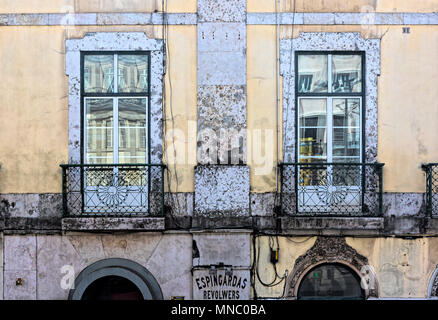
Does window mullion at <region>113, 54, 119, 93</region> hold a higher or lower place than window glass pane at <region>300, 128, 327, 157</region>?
higher

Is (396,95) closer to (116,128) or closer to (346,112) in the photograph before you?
(346,112)

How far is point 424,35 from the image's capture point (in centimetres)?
908

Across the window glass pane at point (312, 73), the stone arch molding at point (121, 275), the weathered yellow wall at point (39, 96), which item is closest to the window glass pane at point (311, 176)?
the window glass pane at point (312, 73)

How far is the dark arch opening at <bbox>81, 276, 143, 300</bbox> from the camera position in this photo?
9.02 metres

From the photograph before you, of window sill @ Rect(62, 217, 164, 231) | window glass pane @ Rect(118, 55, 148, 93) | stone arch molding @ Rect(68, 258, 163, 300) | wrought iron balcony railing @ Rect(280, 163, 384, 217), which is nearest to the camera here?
window sill @ Rect(62, 217, 164, 231)

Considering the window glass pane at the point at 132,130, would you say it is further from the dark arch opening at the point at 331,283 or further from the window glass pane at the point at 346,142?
the dark arch opening at the point at 331,283

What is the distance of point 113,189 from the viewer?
29.5 feet

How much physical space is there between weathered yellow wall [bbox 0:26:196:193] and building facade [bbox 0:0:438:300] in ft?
0.07

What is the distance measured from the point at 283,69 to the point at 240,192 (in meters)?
1.94

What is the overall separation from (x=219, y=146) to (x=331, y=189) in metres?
1.78

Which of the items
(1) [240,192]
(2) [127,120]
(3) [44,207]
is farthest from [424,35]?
(3) [44,207]

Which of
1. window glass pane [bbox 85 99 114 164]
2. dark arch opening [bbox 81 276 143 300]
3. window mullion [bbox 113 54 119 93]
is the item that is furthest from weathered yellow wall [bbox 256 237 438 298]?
window mullion [bbox 113 54 119 93]

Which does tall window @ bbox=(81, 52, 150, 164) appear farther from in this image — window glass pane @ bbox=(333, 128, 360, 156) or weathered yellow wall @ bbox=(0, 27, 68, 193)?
window glass pane @ bbox=(333, 128, 360, 156)
